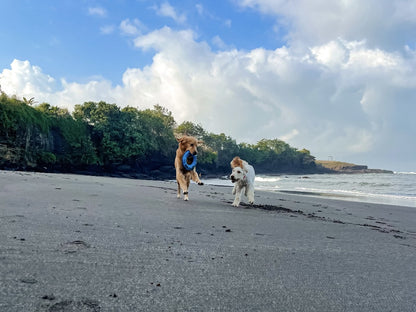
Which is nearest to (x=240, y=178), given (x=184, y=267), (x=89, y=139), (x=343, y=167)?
(x=184, y=267)

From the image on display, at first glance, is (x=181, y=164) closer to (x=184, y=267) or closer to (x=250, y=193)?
(x=250, y=193)

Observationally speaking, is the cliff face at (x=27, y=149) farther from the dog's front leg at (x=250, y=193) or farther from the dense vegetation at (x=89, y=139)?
the dog's front leg at (x=250, y=193)

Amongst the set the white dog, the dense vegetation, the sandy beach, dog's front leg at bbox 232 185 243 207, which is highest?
the dense vegetation

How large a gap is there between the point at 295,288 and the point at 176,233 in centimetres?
162

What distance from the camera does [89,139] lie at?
39219mm

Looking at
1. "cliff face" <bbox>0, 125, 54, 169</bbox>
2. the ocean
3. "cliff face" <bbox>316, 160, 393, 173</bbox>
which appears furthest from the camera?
"cliff face" <bbox>316, 160, 393, 173</bbox>

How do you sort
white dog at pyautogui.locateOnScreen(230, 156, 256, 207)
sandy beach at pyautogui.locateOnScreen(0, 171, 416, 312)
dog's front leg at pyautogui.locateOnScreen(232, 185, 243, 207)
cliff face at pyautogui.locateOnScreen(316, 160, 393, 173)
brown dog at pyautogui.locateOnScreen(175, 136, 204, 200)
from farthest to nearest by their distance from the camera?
cliff face at pyautogui.locateOnScreen(316, 160, 393, 173) → brown dog at pyautogui.locateOnScreen(175, 136, 204, 200) → white dog at pyautogui.locateOnScreen(230, 156, 256, 207) → dog's front leg at pyautogui.locateOnScreen(232, 185, 243, 207) → sandy beach at pyautogui.locateOnScreen(0, 171, 416, 312)

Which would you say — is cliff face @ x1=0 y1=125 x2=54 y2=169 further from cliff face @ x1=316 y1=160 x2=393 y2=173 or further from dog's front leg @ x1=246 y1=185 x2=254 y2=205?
cliff face @ x1=316 y1=160 x2=393 y2=173

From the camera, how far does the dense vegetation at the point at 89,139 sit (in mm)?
29359

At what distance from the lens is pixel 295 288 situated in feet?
6.70

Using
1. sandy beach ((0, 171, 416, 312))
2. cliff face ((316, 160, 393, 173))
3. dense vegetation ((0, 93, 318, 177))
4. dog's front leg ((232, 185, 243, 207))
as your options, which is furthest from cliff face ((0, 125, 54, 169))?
cliff face ((316, 160, 393, 173))

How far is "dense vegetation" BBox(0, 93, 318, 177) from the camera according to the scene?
29.4m

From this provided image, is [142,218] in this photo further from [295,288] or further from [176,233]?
[295,288]

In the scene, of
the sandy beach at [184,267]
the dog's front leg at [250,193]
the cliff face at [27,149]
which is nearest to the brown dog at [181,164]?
the dog's front leg at [250,193]
